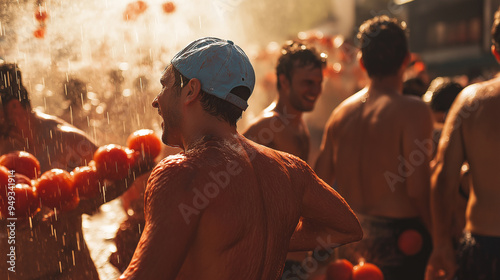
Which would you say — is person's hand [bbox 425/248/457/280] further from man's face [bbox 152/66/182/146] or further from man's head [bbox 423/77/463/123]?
man's face [bbox 152/66/182/146]

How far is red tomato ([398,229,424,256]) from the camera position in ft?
10.9

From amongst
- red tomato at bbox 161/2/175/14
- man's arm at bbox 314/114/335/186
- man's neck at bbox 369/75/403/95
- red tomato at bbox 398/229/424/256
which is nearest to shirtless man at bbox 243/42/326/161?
man's arm at bbox 314/114/335/186

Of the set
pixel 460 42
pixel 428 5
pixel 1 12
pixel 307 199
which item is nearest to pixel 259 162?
pixel 307 199

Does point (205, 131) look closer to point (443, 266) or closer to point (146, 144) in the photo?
point (146, 144)

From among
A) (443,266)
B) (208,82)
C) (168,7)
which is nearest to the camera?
(208,82)

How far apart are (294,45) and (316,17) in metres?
16.3

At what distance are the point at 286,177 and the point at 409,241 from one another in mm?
2077

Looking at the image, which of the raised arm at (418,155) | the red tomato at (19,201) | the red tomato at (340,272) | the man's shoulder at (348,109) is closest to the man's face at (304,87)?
the man's shoulder at (348,109)

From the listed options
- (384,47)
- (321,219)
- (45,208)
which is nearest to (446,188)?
(384,47)

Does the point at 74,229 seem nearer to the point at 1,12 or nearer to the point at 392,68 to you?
the point at 1,12

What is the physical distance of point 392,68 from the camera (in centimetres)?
349

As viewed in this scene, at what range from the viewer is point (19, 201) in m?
1.84

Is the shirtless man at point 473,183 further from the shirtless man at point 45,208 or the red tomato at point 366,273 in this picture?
the shirtless man at point 45,208

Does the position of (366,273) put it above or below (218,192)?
below
